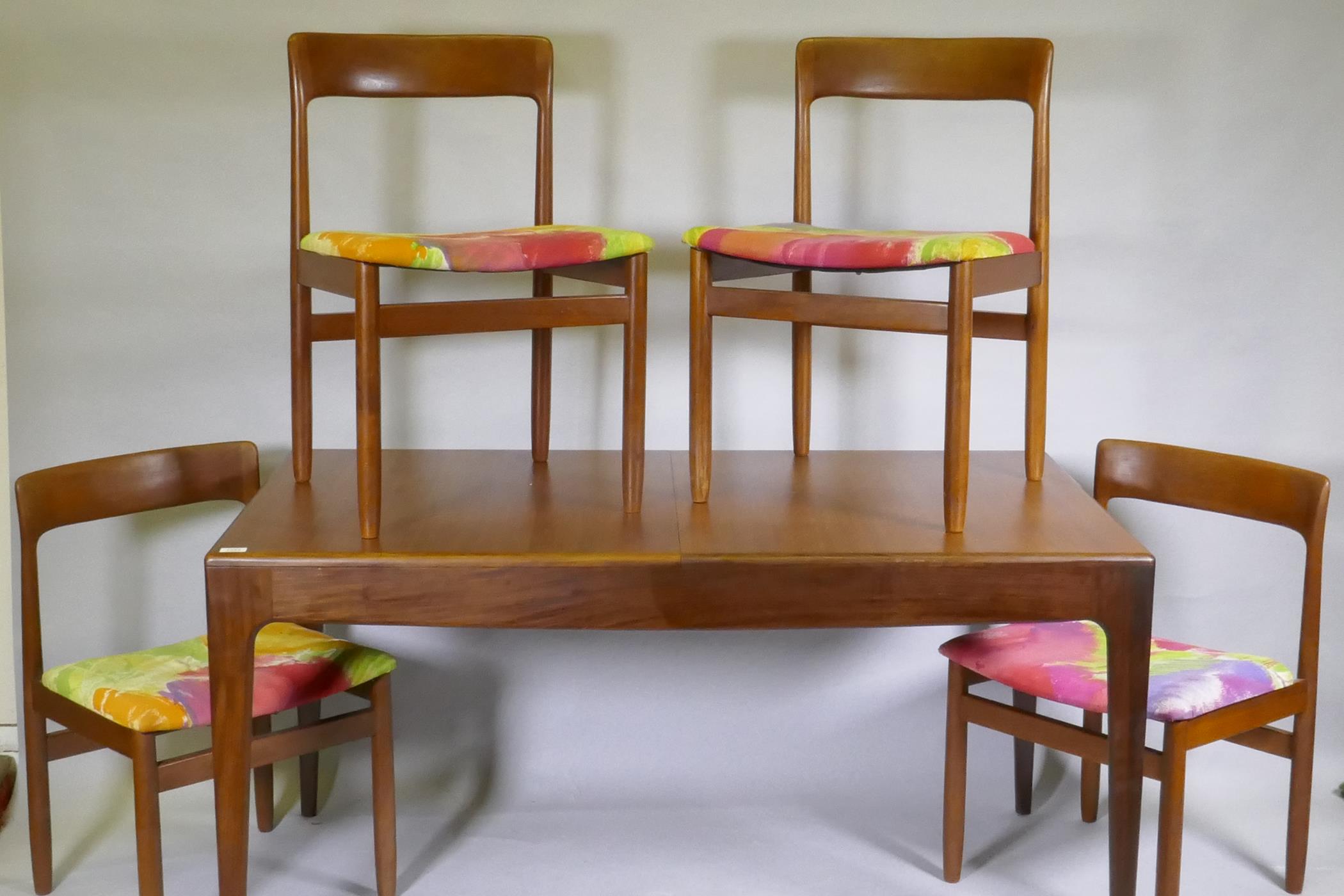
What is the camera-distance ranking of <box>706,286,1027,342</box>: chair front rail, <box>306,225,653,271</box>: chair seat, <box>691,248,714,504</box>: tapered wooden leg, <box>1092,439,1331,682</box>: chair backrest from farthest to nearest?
<box>1092,439,1331,682</box>: chair backrest, <box>691,248,714,504</box>: tapered wooden leg, <box>706,286,1027,342</box>: chair front rail, <box>306,225,653,271</box>: chair seat

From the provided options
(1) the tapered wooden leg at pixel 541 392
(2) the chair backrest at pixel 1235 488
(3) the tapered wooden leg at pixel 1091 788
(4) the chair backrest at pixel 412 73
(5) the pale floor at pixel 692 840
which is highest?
(4) the chair backrest at pixel 412 73

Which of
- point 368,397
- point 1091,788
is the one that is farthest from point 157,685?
point 1091,788

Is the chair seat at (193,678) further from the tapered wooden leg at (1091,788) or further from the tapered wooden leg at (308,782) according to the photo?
the tapered wooden leg at (1091,788)

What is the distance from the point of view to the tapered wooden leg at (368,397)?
160 cm

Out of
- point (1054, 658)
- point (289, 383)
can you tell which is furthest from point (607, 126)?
point (1054, 658)

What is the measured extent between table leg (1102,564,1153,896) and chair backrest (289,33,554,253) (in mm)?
1019

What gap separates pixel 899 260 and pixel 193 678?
1126 mm

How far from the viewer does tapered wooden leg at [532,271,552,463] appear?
2.10 m

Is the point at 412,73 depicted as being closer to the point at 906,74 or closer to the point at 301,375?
the point at 301,375

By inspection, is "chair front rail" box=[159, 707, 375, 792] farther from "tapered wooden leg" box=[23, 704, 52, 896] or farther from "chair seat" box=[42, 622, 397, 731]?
"tapered wooden leg" box=[23, 704, 52, 896]

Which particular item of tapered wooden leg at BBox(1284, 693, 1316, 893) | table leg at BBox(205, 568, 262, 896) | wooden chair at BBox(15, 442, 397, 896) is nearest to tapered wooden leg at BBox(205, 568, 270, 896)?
table leg at BBox(205, 568, 262, 896)

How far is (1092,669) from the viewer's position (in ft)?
6.23

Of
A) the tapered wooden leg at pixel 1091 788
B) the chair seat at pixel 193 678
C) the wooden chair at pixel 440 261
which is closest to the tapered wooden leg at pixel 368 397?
the wooden chair at pixel 440 261

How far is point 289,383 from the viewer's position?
90.1 inches
